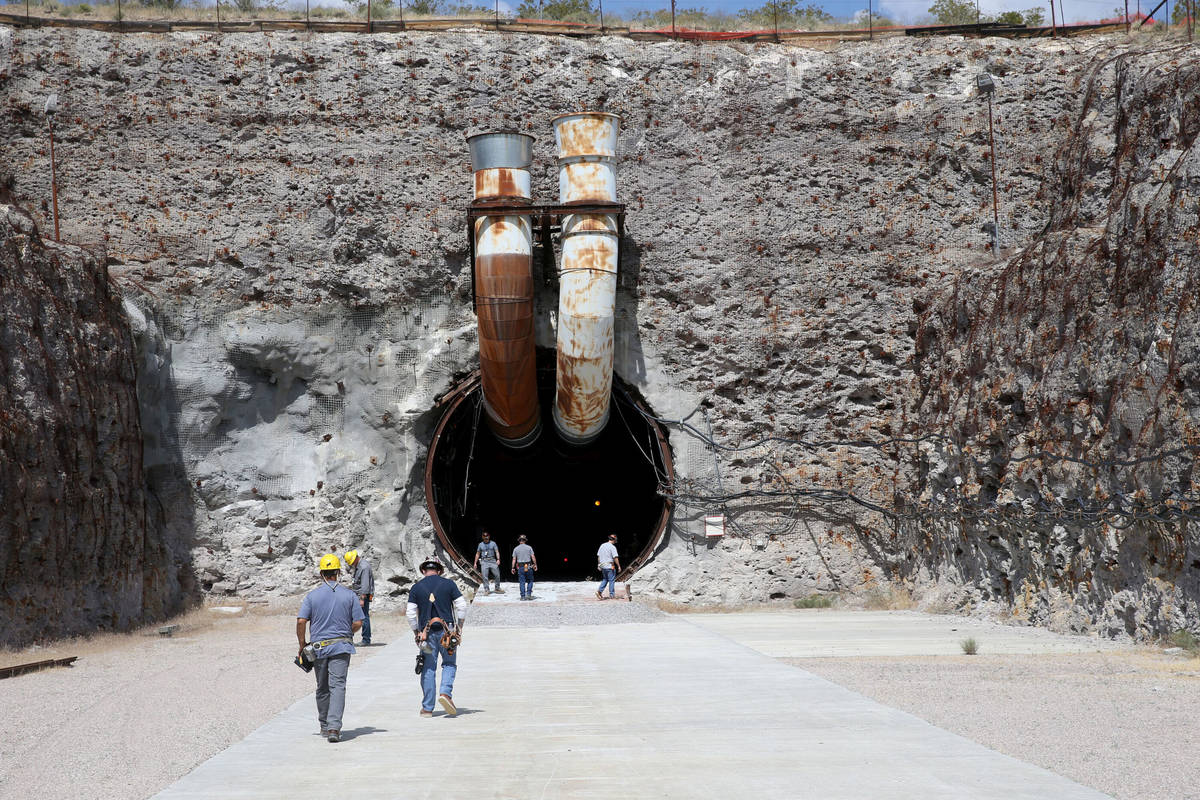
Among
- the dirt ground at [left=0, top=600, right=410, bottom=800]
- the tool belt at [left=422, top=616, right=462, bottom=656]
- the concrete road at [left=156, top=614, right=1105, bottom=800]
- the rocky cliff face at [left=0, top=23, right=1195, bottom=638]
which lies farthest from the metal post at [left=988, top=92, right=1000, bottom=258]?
the tool belt at [left=422, top=616, right=462, bottom=656]

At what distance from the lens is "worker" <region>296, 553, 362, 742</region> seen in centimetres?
→ 762

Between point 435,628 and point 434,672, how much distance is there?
1.14 ft

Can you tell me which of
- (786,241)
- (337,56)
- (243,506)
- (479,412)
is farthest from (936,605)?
(337,56)

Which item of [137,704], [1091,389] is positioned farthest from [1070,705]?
[137,704]

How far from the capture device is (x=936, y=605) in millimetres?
17266

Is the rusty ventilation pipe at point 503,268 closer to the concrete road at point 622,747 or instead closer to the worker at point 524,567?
the worker at point 524,567

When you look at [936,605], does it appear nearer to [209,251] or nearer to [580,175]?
[580,175]

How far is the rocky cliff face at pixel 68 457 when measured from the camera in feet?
46.4

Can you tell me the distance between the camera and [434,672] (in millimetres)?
8617

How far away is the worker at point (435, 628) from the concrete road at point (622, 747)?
0.25 m

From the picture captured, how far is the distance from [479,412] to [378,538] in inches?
126

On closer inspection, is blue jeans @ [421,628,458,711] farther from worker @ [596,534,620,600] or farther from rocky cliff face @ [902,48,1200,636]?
worker @ [596,534,620,600]

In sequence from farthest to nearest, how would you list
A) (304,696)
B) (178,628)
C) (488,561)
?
(488,561) → (178,628) → (304,696)

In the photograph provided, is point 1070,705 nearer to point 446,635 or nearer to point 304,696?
point 446,635
